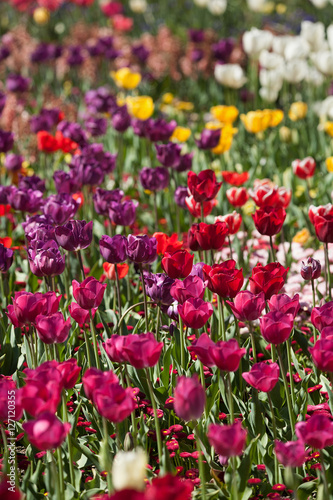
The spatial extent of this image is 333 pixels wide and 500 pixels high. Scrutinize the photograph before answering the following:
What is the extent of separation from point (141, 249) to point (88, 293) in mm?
292

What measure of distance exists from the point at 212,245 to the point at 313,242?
1.45 metres

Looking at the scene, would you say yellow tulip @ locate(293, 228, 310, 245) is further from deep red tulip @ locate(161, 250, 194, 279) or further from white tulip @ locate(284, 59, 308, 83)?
white tulip @ locate(284, 59, 308, 83)

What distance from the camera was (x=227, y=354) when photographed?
1687 mm

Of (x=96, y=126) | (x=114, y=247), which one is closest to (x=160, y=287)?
(x=114, y=247)

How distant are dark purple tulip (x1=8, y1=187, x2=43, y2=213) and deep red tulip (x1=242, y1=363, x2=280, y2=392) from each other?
5.54 ft

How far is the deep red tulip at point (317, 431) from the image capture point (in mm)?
1536

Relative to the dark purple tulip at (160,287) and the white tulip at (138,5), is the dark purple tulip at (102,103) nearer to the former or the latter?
the dark purple tulip at (160,287)

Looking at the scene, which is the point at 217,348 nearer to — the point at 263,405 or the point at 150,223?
the point at 263,405

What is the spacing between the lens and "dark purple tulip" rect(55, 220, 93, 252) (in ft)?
8.29

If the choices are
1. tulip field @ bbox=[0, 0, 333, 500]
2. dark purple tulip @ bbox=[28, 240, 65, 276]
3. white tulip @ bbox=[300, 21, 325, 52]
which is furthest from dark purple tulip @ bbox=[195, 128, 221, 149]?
white tulip @ bbox=[300, 21, 325, 52]

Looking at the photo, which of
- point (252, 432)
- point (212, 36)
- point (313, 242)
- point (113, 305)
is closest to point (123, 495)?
point (252, 432)

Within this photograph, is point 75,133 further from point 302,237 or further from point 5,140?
point 302,237

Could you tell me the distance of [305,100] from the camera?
732cm

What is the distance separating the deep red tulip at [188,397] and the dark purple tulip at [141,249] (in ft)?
2.81
